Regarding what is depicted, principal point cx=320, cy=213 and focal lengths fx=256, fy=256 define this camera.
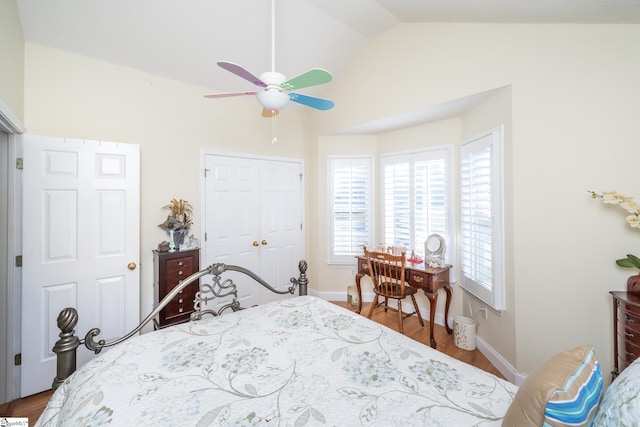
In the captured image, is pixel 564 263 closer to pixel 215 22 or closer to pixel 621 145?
pixel 621 145

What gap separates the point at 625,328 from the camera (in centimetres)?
161

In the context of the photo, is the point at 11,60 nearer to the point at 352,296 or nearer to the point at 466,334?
the point at 352,296

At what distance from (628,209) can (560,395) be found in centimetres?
181

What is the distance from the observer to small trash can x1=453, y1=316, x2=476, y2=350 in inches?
103

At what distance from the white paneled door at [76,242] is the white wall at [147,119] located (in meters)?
0.25

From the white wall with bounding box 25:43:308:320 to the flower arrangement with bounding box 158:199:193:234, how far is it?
0.25 ft

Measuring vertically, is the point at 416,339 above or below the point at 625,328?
below

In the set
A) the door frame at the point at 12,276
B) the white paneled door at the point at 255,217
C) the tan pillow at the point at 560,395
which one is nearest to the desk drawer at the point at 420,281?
the white paneled door at the point at 255,217

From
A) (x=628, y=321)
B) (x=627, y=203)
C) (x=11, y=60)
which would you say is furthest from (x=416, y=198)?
(x=11, y=60)

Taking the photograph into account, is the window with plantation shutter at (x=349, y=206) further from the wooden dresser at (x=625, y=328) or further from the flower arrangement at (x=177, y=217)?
the wooden dresser at (x=625, y=328)

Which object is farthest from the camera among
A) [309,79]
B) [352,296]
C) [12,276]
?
[352,296]

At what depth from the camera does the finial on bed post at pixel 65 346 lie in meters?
1.27

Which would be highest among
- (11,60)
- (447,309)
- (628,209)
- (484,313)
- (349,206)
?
(11,60)

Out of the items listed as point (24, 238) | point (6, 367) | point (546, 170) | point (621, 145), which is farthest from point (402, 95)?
point (6, 367)
